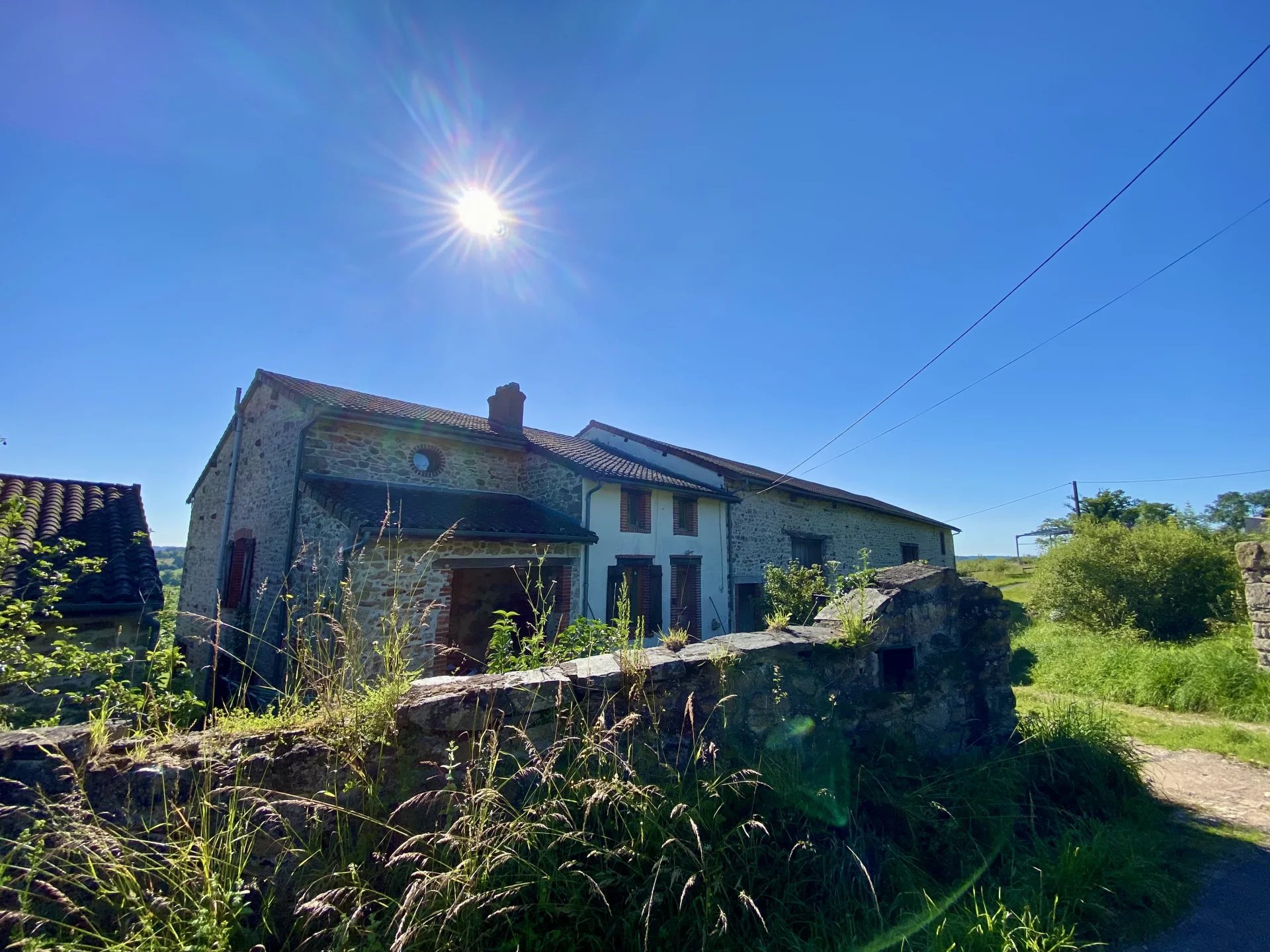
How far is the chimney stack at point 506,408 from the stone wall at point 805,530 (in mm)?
6621

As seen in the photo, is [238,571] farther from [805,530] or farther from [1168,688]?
[1168,688]

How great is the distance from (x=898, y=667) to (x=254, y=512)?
502 inches

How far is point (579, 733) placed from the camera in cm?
280

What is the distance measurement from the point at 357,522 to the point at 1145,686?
12.2 m

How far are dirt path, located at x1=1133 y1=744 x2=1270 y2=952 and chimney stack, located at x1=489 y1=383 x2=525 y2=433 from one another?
1316 centimetres

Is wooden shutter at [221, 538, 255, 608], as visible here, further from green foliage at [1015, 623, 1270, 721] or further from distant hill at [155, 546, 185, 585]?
green foliage at [1015, 623, 1270, 721]

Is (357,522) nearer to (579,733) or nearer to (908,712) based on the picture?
(579,733)

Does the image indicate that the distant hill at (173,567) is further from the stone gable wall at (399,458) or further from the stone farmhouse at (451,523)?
the stone gable wall at (399,458)

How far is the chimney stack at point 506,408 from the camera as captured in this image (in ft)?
47.4

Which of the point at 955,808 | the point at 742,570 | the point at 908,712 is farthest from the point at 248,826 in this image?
the point at 742,570

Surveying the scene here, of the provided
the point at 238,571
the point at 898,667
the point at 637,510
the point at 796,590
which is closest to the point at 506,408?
the point at 637,510

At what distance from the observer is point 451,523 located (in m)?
9.21

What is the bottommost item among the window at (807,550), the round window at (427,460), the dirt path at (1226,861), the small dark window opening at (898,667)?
the dirt path at (1226,861)

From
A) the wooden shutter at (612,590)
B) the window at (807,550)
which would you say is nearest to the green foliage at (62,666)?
the wooden shutter at (612,590)
